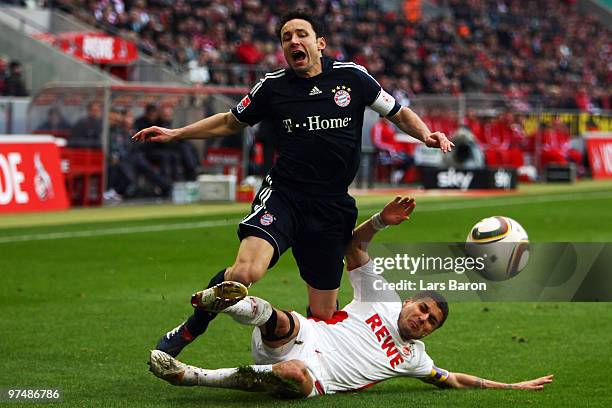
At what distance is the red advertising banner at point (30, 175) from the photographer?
19953 millimetres

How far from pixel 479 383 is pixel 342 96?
1.98 meters

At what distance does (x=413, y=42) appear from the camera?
4262cm

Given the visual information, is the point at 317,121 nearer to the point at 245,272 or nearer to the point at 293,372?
the point at 245,272

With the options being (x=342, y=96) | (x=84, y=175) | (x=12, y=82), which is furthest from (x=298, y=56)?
(x=12, y=82)

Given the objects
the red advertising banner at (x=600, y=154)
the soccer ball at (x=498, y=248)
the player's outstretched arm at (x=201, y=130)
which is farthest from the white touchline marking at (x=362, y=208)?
the soccer ball at (x=498, y=248)

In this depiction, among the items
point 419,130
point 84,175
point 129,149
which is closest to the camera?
point 419,130

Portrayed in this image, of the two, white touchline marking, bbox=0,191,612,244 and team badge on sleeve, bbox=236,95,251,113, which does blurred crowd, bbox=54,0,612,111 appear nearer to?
white touchline marking, bbox=0,191,612,244

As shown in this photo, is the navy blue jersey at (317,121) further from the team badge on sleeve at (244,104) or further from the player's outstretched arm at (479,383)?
the player's outstretched arm at (479,383)

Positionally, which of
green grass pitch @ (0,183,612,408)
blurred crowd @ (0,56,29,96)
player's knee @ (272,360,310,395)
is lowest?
green grass pitch @ (0,183,612,408)

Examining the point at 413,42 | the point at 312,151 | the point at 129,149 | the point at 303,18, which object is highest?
the point at 413,42

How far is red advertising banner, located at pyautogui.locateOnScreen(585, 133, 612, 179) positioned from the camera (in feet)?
116

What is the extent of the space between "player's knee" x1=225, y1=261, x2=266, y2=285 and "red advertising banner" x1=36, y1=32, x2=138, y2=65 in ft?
75.8

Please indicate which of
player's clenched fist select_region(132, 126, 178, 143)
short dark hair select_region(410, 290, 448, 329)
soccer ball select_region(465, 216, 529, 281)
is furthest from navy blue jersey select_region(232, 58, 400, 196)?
soccer ball select_region(465, 216, 529, 281)

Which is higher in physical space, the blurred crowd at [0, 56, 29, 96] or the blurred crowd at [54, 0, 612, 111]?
the blurred crowd at [54, 0, 612, 111]
